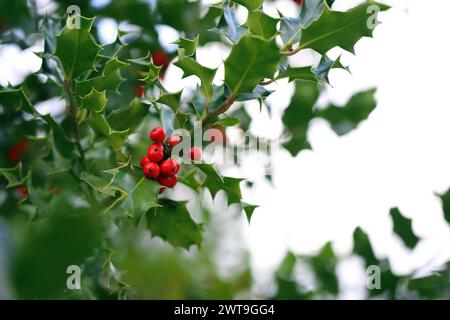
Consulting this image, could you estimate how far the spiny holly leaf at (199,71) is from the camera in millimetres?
1299

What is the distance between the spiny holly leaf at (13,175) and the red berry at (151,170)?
0.42 m

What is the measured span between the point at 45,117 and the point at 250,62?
630 millimetres

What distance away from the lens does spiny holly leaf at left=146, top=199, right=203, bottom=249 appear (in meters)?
1.52

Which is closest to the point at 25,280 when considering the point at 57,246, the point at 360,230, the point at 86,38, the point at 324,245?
the point at 57,246

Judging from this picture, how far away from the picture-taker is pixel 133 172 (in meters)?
1.35

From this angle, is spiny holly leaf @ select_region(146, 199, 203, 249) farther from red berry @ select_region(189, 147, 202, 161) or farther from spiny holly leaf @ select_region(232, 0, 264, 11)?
spiny holly leaf @ select_region(232, 0, 264, 11)

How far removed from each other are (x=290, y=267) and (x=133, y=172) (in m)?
1.38

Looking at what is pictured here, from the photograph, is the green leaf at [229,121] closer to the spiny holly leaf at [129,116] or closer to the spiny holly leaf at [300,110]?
the spiny holly leaf at [129,116]

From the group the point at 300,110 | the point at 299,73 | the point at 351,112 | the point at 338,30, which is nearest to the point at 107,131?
the point at 299,73

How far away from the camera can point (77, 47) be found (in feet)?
4.44

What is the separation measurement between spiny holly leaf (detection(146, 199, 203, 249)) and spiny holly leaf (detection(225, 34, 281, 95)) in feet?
1.33

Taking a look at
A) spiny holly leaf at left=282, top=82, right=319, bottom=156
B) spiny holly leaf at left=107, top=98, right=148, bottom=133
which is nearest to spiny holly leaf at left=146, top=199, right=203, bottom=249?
spiny holly leaf at left=107, top=98, right=148, bottom=133

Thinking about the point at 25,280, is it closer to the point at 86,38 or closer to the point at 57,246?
the point at 57,246

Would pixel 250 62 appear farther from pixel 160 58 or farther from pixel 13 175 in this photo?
pixel 160 58
